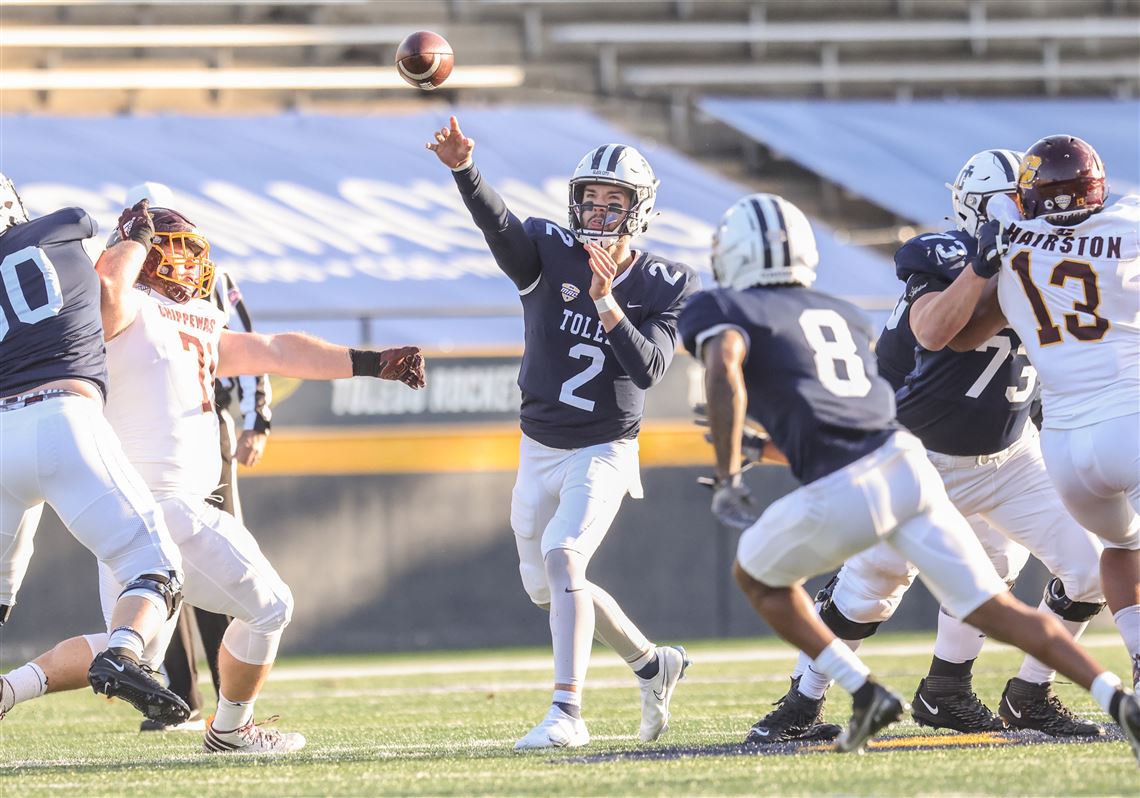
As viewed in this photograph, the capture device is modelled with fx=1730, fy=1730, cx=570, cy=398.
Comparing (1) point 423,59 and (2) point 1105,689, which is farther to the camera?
(1) point 423,59

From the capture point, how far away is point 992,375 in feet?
18.7

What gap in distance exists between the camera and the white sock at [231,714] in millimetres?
5594

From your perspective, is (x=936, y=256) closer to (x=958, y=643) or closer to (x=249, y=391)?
(x=958, y=643)

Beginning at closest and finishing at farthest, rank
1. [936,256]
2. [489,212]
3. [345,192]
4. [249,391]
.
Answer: [936,256]
[489,212]
[249,391]
[345,192]

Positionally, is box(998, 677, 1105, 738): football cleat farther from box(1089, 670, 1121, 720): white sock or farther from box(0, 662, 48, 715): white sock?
box(0, 662, 48, 715): white sock

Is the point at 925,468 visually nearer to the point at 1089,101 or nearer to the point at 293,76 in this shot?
the point at 293,76


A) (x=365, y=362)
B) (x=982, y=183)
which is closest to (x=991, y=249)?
(x=982, y=183)

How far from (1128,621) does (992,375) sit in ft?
3.04

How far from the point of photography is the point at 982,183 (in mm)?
5676

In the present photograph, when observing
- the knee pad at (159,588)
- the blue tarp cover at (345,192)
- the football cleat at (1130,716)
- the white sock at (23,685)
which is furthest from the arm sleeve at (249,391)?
the blue tarp cover at (345,192)

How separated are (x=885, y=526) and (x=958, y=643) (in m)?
1.47

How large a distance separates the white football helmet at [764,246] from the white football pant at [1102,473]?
0.97 m

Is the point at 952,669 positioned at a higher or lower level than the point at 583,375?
lower

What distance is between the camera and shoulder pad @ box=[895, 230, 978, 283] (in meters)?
5.49
